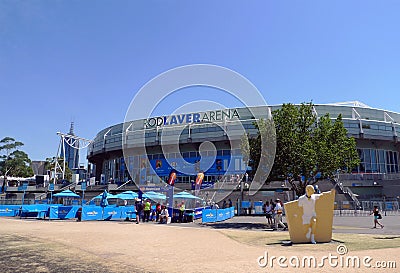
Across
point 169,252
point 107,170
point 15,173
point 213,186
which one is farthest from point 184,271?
point 15,173

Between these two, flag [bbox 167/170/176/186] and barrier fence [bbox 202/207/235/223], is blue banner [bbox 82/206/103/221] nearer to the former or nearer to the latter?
flag [bbox 167/170/176/186]

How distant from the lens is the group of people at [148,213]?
2444 cm

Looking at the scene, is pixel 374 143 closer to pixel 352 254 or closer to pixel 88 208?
pixel 88 208

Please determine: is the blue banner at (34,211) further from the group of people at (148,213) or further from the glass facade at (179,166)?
the glass facade at (179,166)

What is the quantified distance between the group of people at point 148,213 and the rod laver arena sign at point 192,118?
29.8m

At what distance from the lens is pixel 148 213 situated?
25.7m

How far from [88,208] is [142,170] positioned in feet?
106

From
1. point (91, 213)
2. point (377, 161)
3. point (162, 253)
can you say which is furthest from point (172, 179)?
point (377, 161)

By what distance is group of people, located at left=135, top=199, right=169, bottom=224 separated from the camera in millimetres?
24438

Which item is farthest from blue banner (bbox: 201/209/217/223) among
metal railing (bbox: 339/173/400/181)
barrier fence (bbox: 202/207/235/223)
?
metal railing (bbox: 339/173/400/181)

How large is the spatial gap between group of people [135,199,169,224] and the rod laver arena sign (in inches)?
1172

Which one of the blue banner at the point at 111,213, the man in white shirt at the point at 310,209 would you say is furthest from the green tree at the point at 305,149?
the blue banner at the point at 111,213

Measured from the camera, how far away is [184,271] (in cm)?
819

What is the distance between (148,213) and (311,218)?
15.0m
